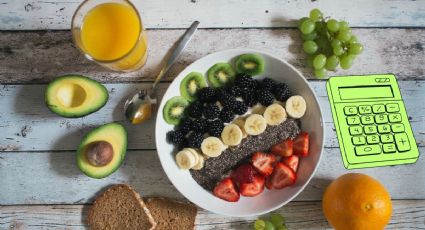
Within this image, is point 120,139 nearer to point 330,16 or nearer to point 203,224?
point 203,224

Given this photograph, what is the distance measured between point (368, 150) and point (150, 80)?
0.70 meters

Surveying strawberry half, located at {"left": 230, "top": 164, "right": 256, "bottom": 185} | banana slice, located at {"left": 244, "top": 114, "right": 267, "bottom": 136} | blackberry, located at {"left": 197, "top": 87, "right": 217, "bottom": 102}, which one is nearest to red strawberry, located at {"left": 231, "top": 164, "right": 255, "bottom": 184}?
strawberry half, located at {"left": 230, "top": 164, "right": 256, "bottom": 185}

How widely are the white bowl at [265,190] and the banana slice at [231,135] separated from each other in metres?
0.15

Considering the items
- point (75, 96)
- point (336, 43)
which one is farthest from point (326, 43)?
point (75, 96)

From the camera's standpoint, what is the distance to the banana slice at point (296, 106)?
3.83ft

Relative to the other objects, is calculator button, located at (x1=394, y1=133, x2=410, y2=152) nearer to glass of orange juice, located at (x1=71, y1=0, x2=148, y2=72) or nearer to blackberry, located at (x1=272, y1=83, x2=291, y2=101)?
blackberry, located at (x1=272, y1=83, x2=291, y2=101)

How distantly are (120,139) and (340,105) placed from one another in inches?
26.3

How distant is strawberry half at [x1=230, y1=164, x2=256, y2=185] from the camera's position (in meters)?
1.14

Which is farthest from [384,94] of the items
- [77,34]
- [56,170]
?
[56,170]

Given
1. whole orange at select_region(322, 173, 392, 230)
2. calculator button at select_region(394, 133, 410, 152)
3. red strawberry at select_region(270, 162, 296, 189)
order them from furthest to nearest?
calculator button at select_region(394, 133, 410, 152) → red strawberry at select_region(270, 162, 296, 189) → whole orange at select_region(322, 173, 392, 230)

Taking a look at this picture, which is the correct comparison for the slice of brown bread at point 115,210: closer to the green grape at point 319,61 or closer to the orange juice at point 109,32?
the orange juice at point 109,32

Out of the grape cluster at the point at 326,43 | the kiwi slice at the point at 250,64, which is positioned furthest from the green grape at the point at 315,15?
the kiwi slice at the point at 250,64

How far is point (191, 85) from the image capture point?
46.5 inches

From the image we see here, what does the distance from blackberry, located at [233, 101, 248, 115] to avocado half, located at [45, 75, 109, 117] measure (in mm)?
378
